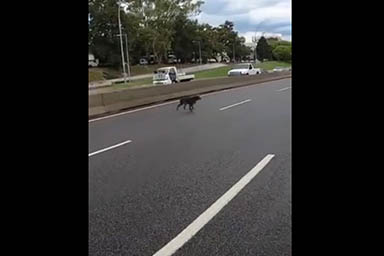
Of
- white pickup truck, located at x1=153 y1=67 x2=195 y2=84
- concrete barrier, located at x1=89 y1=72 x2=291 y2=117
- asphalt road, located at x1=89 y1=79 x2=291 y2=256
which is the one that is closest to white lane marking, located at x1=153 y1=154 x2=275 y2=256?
asphalt road, located at x1=89 y1=79 x2=291 y2=256

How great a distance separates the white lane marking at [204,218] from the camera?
3442 mm

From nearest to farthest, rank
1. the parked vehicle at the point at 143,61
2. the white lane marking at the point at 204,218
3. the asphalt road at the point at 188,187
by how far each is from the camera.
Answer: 1. the white lane marking at the point at 204,218
2. the asphalt road at the point at 188,187
3. the parked vehicle at the point at 143,61

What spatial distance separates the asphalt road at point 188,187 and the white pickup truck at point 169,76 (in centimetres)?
775

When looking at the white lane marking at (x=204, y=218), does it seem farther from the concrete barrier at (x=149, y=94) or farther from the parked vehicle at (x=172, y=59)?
the parked vehicle at (x=172, y=59)

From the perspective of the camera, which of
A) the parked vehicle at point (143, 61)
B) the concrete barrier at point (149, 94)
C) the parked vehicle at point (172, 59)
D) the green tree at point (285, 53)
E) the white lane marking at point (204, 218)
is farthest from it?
the parked vehicle at point (143, 61)

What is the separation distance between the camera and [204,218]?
13.6 ft

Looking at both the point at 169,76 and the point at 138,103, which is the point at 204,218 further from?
the point at 169,76

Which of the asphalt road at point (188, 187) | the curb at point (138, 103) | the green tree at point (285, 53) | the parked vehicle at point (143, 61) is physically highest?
the green tree at point (285, 53)

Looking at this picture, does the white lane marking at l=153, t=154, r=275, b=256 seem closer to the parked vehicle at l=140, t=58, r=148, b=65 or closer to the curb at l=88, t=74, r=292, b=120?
the curb at l=88, t=74, r=292, b=120

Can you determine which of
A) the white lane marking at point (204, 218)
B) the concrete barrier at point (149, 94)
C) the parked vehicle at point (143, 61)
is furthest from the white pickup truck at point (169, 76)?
the white lane marking at point (204, 218)

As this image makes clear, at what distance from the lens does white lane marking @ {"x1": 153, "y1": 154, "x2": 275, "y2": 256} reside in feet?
11.3

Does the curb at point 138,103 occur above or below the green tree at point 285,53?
below

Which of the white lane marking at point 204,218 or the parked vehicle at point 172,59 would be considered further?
the parked vehicle at point 172,59

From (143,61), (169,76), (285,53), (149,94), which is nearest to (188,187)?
(285,53)
